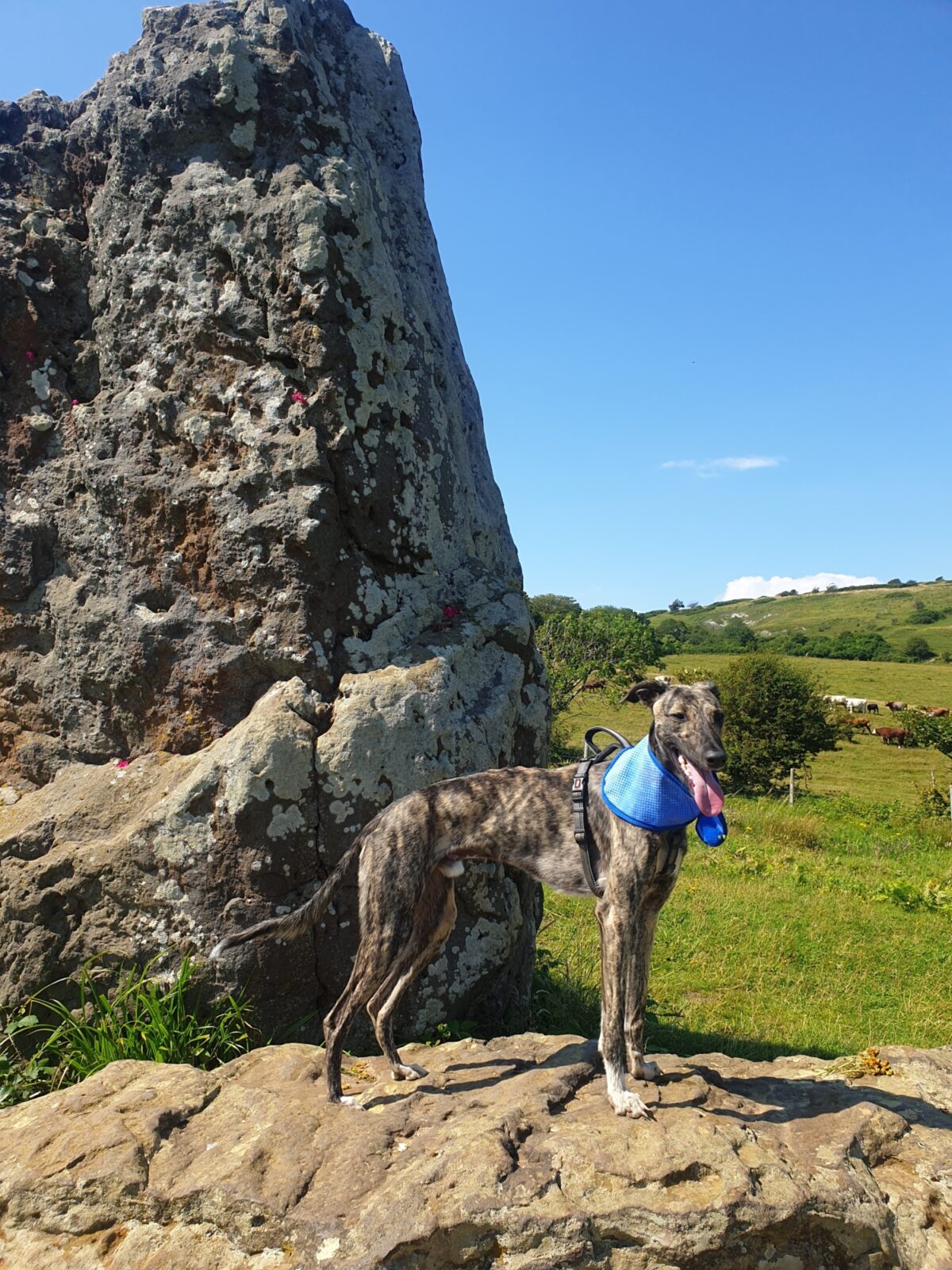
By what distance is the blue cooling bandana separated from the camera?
4.70 metres

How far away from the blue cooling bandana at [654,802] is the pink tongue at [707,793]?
13 centimetres

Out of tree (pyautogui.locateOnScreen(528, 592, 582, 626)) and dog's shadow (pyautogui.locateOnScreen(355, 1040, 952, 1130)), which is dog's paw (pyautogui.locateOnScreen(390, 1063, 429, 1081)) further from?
tree (pyautogui.locateOnScreen(528, 592, 582, 626))

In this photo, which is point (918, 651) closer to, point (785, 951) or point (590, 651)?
point (590, 651)

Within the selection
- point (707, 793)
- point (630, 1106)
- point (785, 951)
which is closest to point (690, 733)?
point (707, 793)

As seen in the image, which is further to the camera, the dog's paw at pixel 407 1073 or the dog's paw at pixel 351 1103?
the dog's paw at pixel 407 1073

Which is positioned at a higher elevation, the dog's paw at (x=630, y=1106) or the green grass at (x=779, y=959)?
the dog's paw at (x=630, y=1106)

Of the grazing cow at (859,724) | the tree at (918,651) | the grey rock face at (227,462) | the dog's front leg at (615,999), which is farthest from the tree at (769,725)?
the tree at (918,651)

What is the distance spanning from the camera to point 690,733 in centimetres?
461

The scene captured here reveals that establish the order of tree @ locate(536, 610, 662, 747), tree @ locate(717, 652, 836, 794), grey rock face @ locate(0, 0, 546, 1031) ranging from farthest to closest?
1. tree @ locate(717, 652, 836, 794)
2. tree @ locate(536, 610, 662, 747)
3. grey rock face @ locate(0, 0, 546, 1031)

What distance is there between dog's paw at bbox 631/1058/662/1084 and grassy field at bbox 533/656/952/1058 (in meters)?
2.02

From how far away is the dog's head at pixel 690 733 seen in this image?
14.7ft

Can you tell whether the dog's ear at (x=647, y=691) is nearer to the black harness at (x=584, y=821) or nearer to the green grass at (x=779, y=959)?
the black harness at (x=584, y=821)

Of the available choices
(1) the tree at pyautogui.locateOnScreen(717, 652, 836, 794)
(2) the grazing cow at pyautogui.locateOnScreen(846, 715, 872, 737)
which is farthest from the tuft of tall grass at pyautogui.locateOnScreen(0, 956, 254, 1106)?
(2) the grazing cow at pyautogui.locateOnScreen(846, 715, 872, 737)

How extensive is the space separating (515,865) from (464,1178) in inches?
67.0
